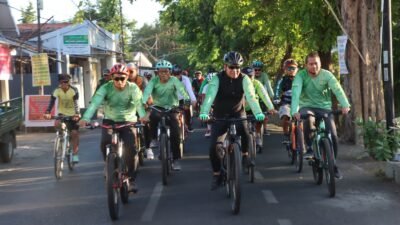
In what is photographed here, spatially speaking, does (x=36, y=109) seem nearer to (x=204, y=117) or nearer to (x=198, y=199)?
(x=198, y=199)


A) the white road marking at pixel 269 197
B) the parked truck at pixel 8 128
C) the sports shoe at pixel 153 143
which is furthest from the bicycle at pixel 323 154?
the parked truck at pixel 8 128

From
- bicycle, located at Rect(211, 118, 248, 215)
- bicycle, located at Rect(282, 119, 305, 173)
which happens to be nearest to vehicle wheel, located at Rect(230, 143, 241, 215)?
bicycle, located at Rect(211, 118, 248, 215)

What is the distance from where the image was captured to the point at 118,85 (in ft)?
24.8

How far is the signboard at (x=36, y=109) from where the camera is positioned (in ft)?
62.0

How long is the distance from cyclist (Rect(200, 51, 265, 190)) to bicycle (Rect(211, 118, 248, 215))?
0.10m

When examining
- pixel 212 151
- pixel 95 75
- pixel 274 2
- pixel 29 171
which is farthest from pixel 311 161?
pixel 95 75

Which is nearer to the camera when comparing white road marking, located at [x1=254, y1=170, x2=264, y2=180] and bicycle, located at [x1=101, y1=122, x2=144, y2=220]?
bicycle, located at [x1=101, y1=122, x2=144, y2=220]

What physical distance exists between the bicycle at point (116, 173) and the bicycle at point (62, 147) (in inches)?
109

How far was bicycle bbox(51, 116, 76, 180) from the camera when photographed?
9.98 m

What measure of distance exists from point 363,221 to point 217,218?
1.63m

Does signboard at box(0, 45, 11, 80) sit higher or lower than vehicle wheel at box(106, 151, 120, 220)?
higher

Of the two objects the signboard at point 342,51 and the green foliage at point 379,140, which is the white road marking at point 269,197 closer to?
the green foliage at point 379,140

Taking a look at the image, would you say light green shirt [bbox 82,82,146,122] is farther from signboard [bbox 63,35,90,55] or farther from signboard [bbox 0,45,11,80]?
signboard [bbox 63,35,90,55]

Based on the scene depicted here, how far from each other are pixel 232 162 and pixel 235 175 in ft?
0.83
